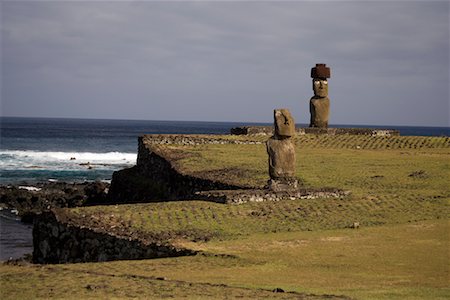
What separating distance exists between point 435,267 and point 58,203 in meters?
30.8

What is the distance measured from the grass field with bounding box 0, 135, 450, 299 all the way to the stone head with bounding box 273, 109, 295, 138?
2076 mm

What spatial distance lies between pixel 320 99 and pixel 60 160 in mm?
41173

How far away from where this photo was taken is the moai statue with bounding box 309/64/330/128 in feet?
145

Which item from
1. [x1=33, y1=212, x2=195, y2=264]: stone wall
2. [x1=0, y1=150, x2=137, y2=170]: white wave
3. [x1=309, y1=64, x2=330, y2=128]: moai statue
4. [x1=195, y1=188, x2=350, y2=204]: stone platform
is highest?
[x1=309, y1=64, x2=330, y2=128]: moai statue

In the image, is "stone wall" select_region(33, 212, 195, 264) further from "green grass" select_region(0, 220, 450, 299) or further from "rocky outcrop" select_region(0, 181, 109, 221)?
"rocky outcrop" select_region(0, 181, 109, 221)

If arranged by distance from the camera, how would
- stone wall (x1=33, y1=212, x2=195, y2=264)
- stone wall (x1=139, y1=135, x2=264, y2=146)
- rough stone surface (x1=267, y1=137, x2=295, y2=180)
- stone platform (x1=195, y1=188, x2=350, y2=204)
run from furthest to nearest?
stone wall (x1=139, y1=135, x2=264, y2=146), rough stone surface (x1=267, y1=137, x2=295, y2=180), stone platform (x1=195, y1=188, x2=350, y2=204), stone wall (x1=33, y1=212, x2=195, y2=264)

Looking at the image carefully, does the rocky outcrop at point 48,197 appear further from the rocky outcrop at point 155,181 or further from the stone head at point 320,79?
the stone head at point 320,79

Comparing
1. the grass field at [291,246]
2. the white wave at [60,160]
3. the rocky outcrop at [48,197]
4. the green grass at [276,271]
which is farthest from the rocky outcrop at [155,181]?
the white wave at [60,160]

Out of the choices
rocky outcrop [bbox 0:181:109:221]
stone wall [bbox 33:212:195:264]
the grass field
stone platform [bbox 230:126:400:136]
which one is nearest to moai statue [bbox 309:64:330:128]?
stone platform [bbox 230:126:400:136]

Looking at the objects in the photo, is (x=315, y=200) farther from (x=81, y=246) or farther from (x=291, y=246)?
(x=81, y=246)

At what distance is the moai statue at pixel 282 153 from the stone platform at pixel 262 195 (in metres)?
0.38

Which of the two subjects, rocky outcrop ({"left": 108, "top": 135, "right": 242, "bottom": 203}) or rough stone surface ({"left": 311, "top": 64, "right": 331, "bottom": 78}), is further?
rough stone surface ({"left": 311, "top": 64, "right": 331, "bottom": 78})

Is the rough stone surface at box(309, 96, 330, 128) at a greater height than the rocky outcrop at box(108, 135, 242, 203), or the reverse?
the rough stone surface at box(309, 96, 330, 128)

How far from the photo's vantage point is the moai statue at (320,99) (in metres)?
44.2
